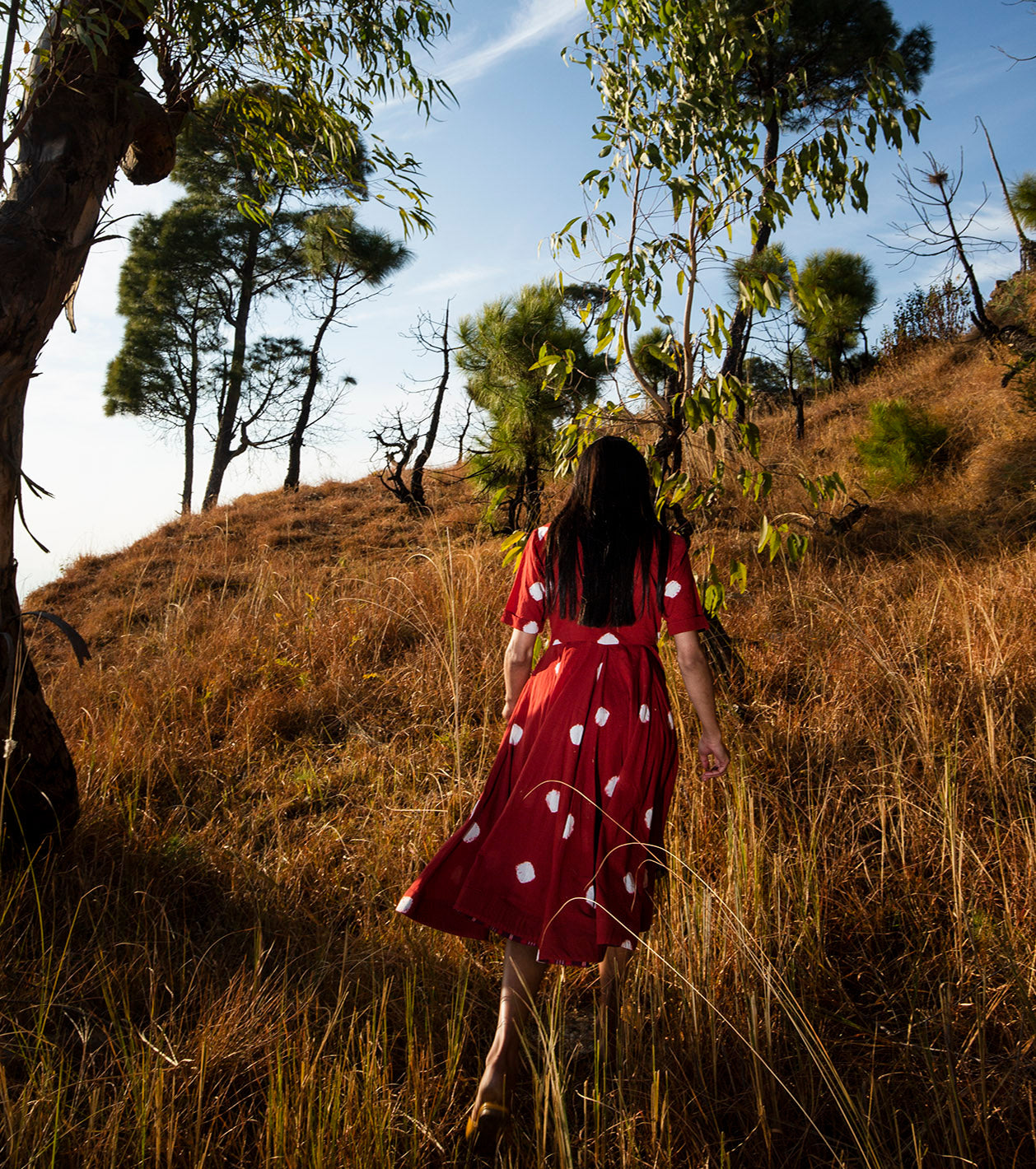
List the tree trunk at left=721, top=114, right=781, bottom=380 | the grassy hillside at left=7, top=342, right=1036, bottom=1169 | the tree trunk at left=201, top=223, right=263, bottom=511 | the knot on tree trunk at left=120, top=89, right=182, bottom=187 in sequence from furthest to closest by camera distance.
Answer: the tree trunk at left=201, top=223, right=263, bottom=511 < the tree trunk at left=721, top=114, right=781, bottom=380 < the knot on tree trunk at left=120, top=89, right=182, bottom=187 < the grassy hillside at left=7, top=342, right=1036, bottom=1169

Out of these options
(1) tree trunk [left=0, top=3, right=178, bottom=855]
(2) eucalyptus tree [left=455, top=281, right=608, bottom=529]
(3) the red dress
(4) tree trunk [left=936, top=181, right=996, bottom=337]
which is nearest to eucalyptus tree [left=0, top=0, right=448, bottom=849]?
(1) tree trunk [left=0, top=3, right=178, bottom=855]

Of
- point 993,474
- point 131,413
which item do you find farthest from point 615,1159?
point 131,413

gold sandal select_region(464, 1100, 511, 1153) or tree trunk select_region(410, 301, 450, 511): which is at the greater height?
tree trunk select_region(410, 301, 450, 511)

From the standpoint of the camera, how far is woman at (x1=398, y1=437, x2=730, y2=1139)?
5.76 feet

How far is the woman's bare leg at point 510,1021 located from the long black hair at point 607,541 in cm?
80

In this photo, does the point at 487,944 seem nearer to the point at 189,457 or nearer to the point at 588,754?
the point at 588,754

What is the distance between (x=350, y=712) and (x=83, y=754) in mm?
1203

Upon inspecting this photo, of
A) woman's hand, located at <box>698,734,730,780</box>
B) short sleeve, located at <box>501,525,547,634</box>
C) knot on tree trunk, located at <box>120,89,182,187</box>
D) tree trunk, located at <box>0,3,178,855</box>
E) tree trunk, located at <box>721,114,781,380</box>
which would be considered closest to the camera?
woman's hand, located at <box>698,734,730,780</box>

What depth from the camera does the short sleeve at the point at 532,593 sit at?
1979 millimetres

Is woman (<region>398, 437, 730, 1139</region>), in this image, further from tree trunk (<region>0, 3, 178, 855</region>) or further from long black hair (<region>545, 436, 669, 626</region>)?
tree trunk (<region>0, 3, 178, 855</region>)

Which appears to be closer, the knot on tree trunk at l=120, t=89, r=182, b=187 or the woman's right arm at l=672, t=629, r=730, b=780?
the woman's right arm at l=672, t=629, r=730, b=780

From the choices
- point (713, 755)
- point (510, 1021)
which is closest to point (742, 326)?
point (713, 755)

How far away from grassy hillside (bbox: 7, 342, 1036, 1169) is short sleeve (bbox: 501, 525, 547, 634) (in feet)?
2.05

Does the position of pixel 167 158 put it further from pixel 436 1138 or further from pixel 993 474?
pixel 993 474
